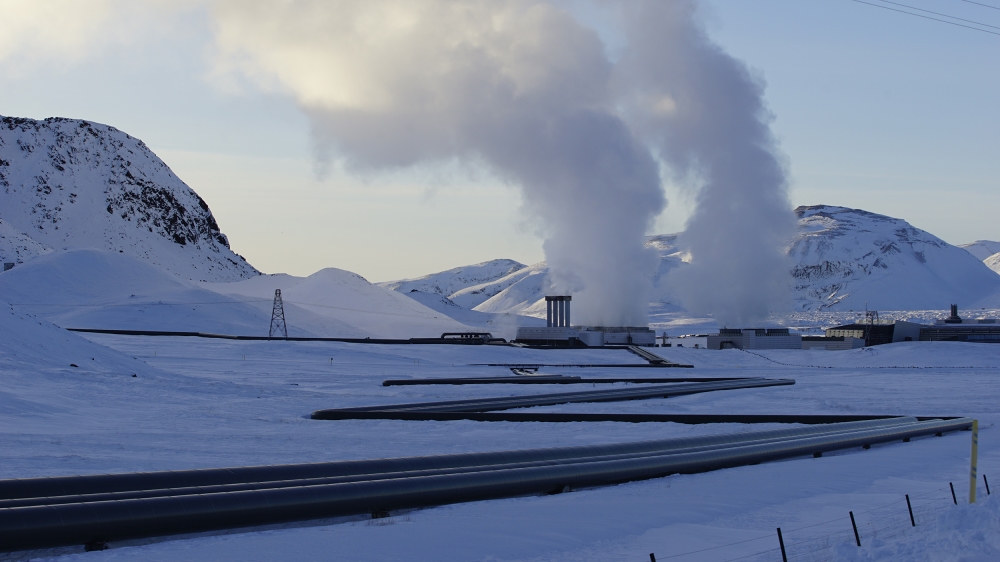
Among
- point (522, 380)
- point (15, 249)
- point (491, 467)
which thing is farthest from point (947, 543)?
point (15, 249)

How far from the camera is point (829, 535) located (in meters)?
17.8

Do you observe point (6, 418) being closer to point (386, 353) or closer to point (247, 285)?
point (386, 353)

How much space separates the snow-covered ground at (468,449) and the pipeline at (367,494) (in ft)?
1.25

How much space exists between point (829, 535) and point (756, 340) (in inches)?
4048

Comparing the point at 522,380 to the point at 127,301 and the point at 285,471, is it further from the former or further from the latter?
the point at 127,301

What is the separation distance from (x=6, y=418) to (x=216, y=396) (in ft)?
44.7

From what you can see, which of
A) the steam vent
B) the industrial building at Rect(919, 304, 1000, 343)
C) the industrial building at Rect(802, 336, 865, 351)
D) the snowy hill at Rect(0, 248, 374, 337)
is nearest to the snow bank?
the steam vent

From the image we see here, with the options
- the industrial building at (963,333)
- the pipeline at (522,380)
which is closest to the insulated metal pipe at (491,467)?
the pipeline at (522,380)

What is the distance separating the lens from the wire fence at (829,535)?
1595cm

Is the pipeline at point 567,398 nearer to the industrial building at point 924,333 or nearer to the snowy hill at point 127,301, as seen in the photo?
the industrial building at point 924,333

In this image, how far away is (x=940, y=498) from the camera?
71.2ft

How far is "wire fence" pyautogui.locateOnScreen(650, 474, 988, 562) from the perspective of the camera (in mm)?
15952

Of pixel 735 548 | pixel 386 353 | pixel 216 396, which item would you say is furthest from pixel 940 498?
pixel 386 353

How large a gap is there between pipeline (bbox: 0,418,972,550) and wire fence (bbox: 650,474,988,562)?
20.8ft
